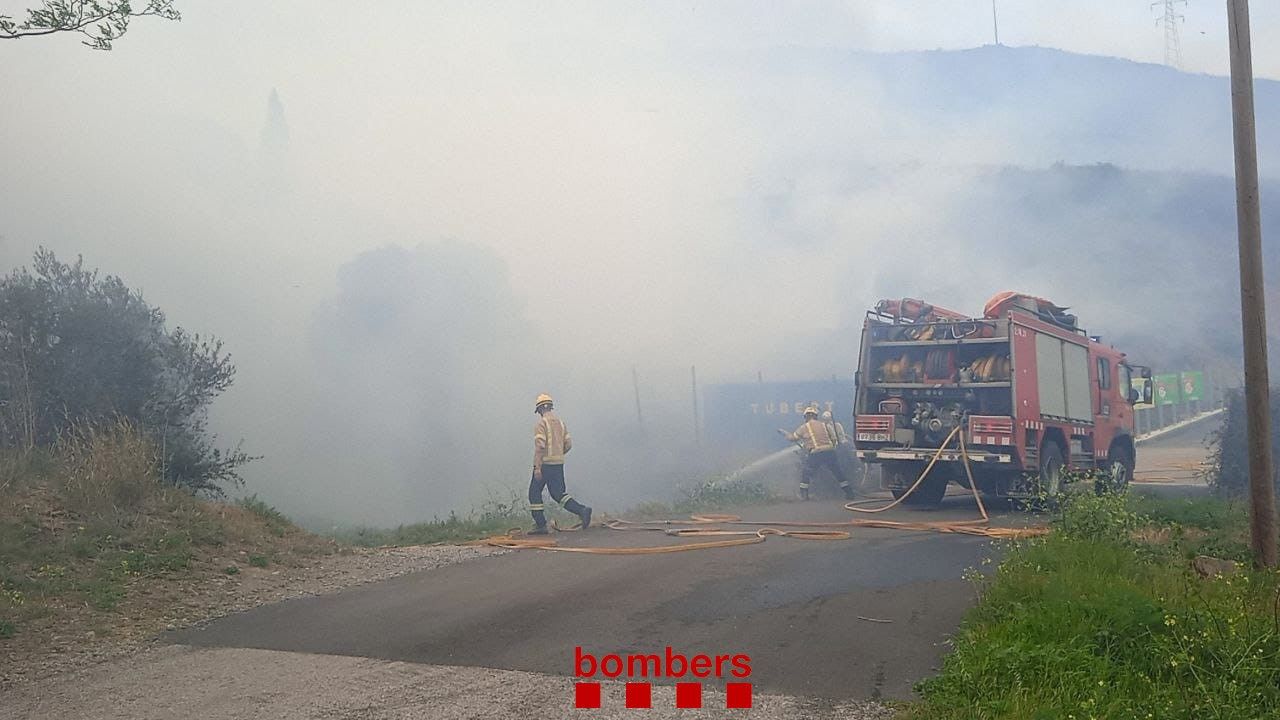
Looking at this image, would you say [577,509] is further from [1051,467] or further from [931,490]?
[1051,467]

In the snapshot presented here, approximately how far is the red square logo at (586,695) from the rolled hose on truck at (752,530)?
4.68m

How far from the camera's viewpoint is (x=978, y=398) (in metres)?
13.4

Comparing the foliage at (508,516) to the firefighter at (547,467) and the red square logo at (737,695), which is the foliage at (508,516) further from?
the red square logo at (737,695)

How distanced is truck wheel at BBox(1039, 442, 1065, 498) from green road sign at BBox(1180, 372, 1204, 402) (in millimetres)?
21750

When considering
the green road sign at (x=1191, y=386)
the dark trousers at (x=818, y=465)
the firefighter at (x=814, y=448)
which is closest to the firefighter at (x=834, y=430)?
the firefighter at (x=814, y=448)

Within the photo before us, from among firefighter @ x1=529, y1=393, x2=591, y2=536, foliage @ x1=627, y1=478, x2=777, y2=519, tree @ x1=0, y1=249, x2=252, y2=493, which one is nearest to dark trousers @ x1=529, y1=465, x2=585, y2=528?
firefighter @ x1=529, y1=393, x2=591, y2=536

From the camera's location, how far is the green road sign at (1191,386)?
107 feet

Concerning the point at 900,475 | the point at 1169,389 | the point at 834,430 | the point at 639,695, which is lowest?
the point at 639,695

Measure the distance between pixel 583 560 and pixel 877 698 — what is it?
5.01 metres

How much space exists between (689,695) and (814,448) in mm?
11799

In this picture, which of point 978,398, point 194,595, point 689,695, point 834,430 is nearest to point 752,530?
point 978,398

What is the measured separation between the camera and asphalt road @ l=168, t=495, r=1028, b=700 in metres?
5.55

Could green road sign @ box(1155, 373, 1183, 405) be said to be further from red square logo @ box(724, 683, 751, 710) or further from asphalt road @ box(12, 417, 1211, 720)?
red square logo @ box(724, 683, 751, 710)

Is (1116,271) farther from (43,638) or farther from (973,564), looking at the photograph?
(43,638)
